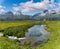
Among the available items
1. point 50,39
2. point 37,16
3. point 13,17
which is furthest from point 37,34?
point 13,17

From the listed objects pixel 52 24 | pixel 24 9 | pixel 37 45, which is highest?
pixel 24 9

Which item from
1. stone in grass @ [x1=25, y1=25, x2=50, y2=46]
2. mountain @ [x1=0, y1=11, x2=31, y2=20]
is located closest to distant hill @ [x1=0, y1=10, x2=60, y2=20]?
mountain @ [x1=0, y1=11, x2=31, y2=20]

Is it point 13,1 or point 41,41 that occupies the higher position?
point 13,1

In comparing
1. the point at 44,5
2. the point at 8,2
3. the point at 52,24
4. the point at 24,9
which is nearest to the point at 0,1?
the point at 8,2

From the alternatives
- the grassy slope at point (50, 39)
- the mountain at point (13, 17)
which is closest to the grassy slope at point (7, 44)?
the grassy slope at point (50, 39)

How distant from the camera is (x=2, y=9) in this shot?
23.5 feet

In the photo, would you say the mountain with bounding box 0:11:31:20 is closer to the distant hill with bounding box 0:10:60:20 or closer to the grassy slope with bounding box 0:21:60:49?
the distant hill with bounding box 0:10:60:20

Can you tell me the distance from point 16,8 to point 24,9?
0.35 m

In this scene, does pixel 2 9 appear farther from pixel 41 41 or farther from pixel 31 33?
pixel 41 41

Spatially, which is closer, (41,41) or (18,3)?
(41,41)

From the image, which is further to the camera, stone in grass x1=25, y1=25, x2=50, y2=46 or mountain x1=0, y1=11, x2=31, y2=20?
mountain x1=0, y1=11, x2=31, y2=20

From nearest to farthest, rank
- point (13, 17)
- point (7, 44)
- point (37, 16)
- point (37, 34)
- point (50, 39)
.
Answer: point (7, 44)
point (50, 39)
point (37, 34)
point (37, 16)
point (13, 17)

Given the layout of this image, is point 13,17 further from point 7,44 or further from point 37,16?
point 7,44

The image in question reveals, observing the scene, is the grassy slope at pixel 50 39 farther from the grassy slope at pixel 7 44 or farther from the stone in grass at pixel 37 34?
the stone in grass at pixel 37 34
